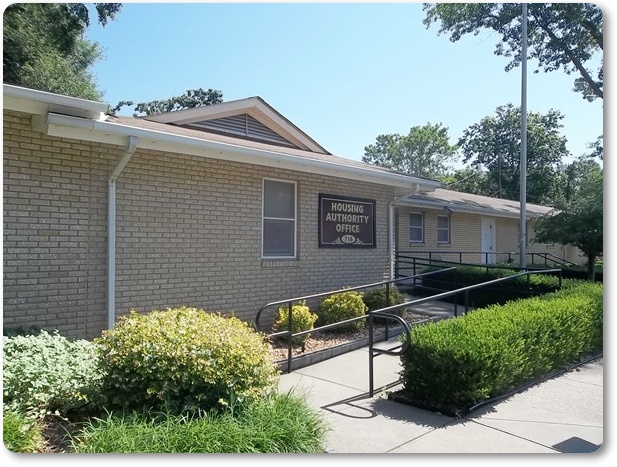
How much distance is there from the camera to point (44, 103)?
5121mm

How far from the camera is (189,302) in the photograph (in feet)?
22.7

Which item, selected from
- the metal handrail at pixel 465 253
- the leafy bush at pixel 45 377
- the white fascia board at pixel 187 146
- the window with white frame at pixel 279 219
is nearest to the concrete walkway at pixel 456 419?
the leafy bush at pixel 45 377

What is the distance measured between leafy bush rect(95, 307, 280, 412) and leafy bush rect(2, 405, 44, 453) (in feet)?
1.82

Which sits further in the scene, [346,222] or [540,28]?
[540,28]

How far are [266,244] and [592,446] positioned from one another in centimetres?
522

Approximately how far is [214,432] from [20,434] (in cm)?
139

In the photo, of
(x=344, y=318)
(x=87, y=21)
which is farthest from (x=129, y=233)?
(x=87, y=21)

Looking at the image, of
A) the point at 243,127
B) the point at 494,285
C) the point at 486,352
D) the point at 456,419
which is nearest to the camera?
the point at 456,419

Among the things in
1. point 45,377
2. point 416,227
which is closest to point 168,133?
point 45,377

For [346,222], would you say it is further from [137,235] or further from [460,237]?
[460,237]

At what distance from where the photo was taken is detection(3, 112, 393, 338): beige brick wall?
5.52m

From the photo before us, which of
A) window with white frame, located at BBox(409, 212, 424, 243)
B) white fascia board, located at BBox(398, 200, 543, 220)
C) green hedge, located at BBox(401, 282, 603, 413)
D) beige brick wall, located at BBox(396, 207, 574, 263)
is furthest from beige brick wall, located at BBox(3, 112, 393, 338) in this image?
window with white frame, located at BBox(409, 212, 424, 243)

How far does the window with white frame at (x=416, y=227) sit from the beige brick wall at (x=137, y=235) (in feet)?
27.7

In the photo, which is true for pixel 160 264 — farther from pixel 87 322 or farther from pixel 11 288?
pixel 11 288
